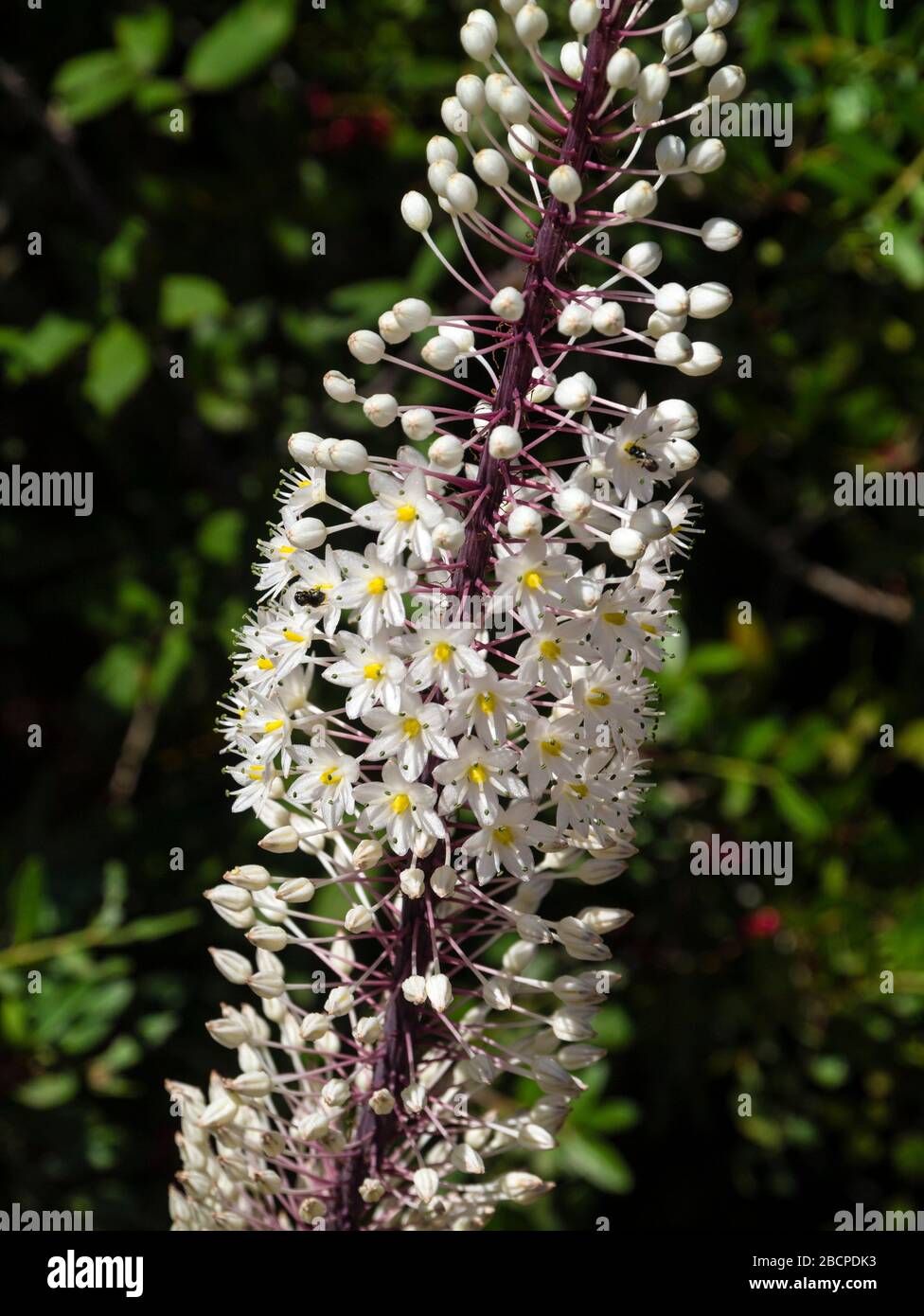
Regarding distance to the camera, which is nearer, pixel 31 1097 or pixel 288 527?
pixel 288 527

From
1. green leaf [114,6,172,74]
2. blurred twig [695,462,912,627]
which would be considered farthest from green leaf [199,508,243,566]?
blurred twig [695,462,912,627]

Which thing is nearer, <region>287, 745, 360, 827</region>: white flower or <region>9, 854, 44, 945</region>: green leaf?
<region>287, 745, 360, 827</region>: white flower

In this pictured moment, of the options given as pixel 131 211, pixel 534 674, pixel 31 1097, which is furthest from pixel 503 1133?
pixel 131 211

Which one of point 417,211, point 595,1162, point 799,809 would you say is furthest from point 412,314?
point 595,1162

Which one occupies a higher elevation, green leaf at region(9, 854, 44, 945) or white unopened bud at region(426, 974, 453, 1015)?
green leaf at region(9, 854, 44, 945)

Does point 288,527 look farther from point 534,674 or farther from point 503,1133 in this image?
point 503,1133

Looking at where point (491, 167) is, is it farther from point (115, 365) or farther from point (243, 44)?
point (243, 44)

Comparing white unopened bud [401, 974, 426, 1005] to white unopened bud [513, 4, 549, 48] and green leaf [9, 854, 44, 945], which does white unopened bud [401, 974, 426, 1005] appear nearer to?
white unopened bud [513, 4, 549, 48]
